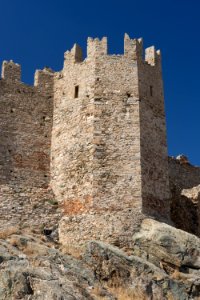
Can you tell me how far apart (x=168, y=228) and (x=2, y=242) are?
6.09 m

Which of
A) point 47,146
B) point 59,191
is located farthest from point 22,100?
point 59,191

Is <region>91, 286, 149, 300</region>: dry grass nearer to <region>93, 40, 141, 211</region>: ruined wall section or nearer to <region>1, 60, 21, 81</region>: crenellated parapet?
<region>93, 40, 141, 211</region>: ruined wall section

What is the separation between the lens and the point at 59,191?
21812mm

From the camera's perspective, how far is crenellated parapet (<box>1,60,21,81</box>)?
23688 mm

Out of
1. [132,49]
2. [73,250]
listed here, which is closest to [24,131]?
[132,49]

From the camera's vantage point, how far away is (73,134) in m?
22.2

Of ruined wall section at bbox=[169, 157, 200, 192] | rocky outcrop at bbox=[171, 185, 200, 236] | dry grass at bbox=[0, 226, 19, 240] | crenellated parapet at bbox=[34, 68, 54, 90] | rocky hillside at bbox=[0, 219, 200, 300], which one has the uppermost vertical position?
crenellated parapet at bbox=[34, 68, 54, 90]

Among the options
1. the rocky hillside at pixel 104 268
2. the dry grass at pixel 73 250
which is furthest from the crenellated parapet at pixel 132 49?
the dry grass at pixel 73 250

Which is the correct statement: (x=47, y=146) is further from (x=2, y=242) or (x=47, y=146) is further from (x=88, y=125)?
(x=2, y=242)

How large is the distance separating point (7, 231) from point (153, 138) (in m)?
7.00

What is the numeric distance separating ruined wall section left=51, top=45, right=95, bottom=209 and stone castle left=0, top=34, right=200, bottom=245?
0.04m

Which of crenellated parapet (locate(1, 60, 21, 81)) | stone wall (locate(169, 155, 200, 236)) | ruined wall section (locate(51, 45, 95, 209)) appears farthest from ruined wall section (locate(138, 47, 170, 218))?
crenellated parapet (locate(1, 60, 21, 81))

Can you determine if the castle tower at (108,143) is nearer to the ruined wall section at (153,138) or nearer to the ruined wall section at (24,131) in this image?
the ruined wall section at (153,138)

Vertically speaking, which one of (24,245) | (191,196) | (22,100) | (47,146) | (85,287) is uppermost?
(22,100)
